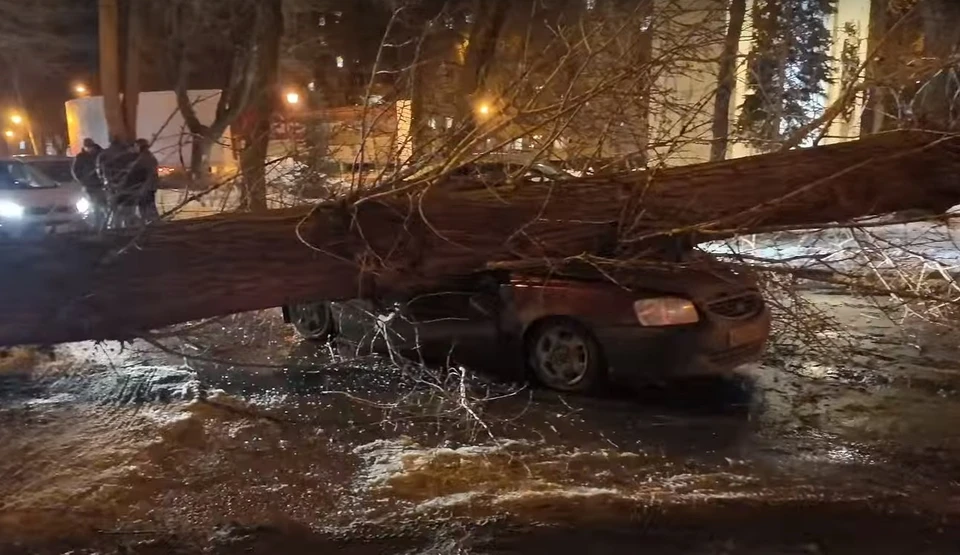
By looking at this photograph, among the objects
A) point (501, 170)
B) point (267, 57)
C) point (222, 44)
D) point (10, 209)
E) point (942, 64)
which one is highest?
point (222, 44)

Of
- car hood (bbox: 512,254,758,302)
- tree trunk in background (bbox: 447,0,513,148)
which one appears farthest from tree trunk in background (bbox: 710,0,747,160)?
tree trunk in background (bbox: 447,0,513,148)

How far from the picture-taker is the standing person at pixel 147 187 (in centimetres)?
714

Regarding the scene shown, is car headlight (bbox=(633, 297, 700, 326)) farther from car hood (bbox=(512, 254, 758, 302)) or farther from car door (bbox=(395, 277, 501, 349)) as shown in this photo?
car door (bbox=(395, 277, 501, 349))

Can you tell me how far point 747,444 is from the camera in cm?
532

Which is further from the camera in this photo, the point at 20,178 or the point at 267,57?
the point at 20,178

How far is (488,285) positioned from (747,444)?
2111mm

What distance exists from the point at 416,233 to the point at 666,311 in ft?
5.63

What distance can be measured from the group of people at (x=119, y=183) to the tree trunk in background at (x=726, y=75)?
4.42 metres

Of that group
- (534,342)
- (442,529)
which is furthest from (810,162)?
(442,529)

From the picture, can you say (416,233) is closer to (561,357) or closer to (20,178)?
(561,357)

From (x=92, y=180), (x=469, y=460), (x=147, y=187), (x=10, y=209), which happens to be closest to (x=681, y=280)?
(x=469, y=460)

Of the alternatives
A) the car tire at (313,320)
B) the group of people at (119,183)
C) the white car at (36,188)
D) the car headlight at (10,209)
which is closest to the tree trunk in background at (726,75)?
the car tire at (313,320)

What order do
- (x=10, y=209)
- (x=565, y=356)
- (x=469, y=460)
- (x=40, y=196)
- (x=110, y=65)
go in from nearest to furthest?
(x=469, y=460), (x=565, y=356), (x=10, y=209), (x=40, y=196), (x=110, y=65)

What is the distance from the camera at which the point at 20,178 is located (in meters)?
15.5
